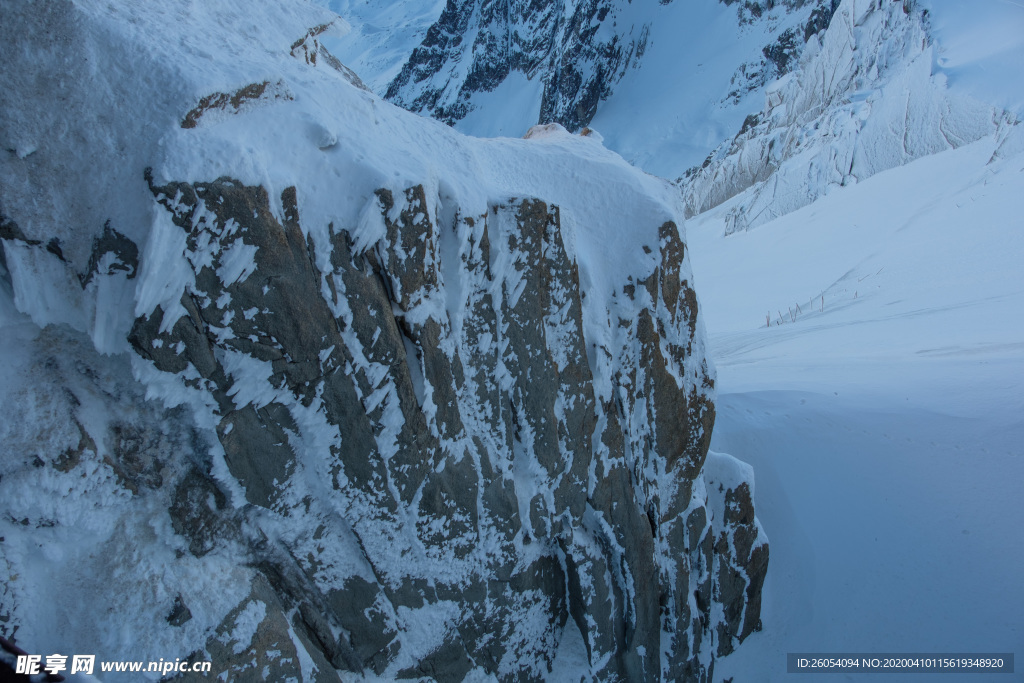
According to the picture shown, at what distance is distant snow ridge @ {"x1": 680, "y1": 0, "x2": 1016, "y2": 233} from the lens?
15.4 meters

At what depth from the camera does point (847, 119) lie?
18.1 metres

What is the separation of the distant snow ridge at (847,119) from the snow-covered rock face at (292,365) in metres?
16.1

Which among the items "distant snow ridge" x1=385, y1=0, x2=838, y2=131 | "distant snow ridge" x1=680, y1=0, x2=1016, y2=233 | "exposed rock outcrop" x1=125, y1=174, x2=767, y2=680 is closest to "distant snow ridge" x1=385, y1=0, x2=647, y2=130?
"distant snow ridge" x1=385, y1=0, x2=838, y2=131

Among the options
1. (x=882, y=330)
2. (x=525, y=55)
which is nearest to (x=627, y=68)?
(x=525, y=55)

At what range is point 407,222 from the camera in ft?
8.57

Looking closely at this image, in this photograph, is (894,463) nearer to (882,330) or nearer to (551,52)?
(882,330)

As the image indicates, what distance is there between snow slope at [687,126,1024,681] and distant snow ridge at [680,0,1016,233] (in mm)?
8471

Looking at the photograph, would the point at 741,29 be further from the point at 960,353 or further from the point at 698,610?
the point at 698,610

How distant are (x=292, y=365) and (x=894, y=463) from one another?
533cm

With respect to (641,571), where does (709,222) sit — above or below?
above

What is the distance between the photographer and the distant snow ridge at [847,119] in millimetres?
15367

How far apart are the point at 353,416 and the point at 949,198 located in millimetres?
13870

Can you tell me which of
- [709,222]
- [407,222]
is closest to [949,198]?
[709,222]

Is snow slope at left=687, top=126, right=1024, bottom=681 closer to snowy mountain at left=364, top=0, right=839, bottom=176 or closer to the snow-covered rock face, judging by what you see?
the snow-covered rock face
